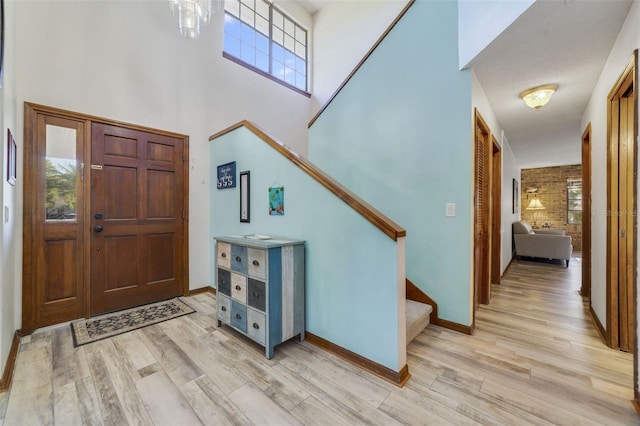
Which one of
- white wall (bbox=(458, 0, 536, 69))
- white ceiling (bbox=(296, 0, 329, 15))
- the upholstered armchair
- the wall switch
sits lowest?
the upholstered armchair

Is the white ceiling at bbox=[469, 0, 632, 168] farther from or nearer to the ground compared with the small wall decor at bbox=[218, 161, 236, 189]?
farther from the ground

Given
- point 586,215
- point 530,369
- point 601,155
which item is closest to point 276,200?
point 530,369

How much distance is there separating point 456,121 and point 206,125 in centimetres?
317

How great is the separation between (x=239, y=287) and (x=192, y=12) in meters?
2.84

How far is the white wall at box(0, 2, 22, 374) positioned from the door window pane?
21 centimetres

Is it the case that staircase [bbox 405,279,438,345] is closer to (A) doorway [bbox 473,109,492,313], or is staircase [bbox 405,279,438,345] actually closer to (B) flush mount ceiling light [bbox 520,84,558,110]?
(A) doorway [bbox 473,109,492,313]

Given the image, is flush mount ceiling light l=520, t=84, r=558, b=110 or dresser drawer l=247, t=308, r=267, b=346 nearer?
dresser drawer l=247, t=308, r=267, b=346

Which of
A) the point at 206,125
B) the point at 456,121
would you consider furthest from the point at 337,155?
the point at 206,125

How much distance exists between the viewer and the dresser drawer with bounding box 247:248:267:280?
2045 mm

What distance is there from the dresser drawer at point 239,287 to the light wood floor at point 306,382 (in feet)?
1.27

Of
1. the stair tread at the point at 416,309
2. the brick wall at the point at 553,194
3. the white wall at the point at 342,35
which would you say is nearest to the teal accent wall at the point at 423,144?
the stair tread at the point at 416,309

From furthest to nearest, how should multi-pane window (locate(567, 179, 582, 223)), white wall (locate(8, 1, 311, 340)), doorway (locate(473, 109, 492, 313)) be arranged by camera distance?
1. multi-pane window (locate(567, 179, 582, 223))
2. doorway (locate(473, 109, 492, 313))
3. white wall (locate(8, 1, 311, 340))

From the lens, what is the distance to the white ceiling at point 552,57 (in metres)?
1.75

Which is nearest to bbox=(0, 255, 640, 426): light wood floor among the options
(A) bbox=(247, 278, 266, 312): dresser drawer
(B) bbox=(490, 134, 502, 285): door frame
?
(A) bbox=(247, 278, 266, 312): dresser drawer
